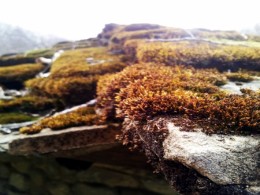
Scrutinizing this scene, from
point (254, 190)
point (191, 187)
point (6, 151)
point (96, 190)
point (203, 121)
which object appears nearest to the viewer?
point (254, 190)

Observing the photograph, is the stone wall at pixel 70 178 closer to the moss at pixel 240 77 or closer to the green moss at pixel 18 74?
the moss at pixel 240 77

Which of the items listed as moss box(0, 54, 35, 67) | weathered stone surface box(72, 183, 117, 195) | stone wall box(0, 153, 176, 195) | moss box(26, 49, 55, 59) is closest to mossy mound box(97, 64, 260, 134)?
stone wall box(0, 153, 176, 195)

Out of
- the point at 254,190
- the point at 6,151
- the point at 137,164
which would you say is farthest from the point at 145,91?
the point at 6,151

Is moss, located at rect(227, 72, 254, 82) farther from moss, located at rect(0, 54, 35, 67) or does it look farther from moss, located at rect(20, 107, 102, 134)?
moss, located at rect(0, 54, 35, 67)

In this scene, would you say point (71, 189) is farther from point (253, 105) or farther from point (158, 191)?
point (253, 105)

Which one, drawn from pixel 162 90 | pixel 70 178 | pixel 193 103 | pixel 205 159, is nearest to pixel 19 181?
pixel 70 178

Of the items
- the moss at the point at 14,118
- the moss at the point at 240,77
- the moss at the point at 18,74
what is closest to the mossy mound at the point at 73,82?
the moss at the point at 14,118

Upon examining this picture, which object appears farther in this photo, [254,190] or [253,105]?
[253,105]

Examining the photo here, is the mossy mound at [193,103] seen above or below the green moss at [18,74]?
above
